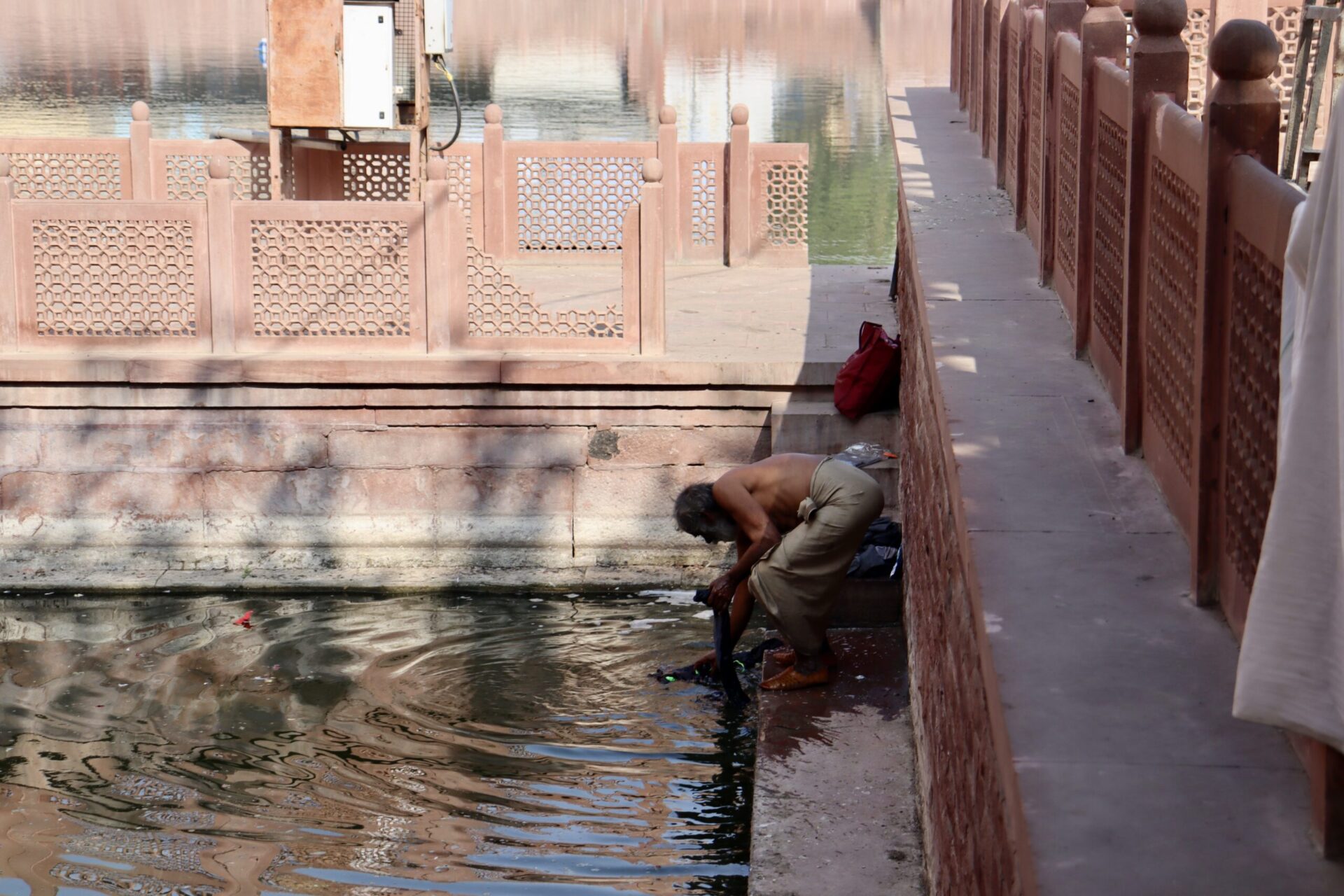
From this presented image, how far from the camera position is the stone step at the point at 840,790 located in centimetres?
498

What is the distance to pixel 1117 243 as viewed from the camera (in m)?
4.63

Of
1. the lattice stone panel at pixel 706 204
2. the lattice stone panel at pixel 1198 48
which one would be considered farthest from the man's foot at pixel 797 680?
the lattice stone panel at pixel 706 204

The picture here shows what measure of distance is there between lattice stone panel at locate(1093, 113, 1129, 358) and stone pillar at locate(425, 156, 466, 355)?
13.6 ft

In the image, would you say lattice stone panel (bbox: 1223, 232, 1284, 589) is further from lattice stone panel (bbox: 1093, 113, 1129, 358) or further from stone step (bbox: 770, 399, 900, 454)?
stone step (bbox: 770, 399, 900, 454)

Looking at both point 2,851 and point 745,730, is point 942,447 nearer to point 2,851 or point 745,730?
point 745,730

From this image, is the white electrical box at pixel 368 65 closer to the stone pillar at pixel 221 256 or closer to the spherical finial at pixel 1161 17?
the stone pillar at pixel 221 256

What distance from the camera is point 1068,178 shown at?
5.76 meters

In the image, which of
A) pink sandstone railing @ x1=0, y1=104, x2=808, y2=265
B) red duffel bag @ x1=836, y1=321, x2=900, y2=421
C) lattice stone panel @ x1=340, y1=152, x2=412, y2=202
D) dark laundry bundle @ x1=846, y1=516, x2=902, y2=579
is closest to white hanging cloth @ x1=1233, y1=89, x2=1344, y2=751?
dark laundry bundle @ x1=846, y1=516, x2=902, y2=579

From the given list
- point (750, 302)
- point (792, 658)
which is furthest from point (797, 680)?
point (750, 302)

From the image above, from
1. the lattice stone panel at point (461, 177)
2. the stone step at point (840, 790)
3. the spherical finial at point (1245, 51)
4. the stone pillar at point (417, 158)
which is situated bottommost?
the stone step at point (840, 790)

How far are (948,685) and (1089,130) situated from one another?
203cm

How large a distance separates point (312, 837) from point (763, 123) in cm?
2273

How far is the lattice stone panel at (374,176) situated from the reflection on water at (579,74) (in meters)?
5.95

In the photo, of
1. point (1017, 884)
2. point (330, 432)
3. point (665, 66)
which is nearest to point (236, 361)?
point (330, 432)
